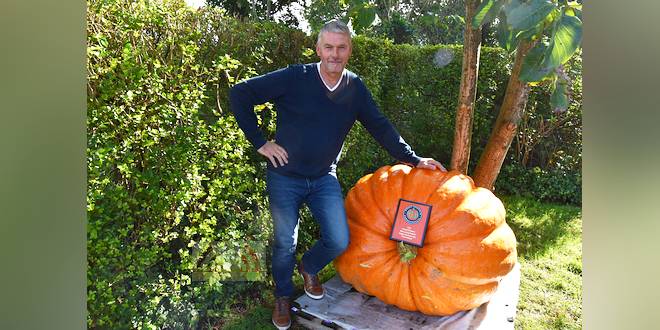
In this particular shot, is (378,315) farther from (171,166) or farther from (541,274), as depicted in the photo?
(541,274)

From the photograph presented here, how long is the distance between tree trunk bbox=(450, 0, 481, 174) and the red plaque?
118cm

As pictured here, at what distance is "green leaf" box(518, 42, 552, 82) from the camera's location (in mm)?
1266

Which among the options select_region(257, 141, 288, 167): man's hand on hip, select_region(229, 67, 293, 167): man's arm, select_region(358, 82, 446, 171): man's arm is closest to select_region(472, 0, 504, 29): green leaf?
select_region(358, 82, 446, 171): man's arm

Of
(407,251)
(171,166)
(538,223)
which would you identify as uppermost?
(171,166)

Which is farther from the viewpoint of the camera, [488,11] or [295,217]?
[295,217]

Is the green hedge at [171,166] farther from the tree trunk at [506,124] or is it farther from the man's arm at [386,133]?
the tree trunk at [506,124]

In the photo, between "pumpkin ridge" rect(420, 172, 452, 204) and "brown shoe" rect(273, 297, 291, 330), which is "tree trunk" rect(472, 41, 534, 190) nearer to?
"pumpkin ridge" rect(420, 172, 452, 204)

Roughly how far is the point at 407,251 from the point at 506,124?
1229mm

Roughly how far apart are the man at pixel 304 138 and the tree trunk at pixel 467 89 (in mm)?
1073

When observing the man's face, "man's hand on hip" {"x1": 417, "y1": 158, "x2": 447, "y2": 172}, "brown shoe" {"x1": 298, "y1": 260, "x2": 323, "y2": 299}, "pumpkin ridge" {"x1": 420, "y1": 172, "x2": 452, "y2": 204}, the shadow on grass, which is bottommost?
"brown shoe" {"x1": 298, "y1": 260, "x2": 323, "y2": 299}

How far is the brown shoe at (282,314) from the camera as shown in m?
2.09

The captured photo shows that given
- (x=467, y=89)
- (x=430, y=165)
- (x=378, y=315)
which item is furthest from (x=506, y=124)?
(x=378, y=315)

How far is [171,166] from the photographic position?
1951mm
